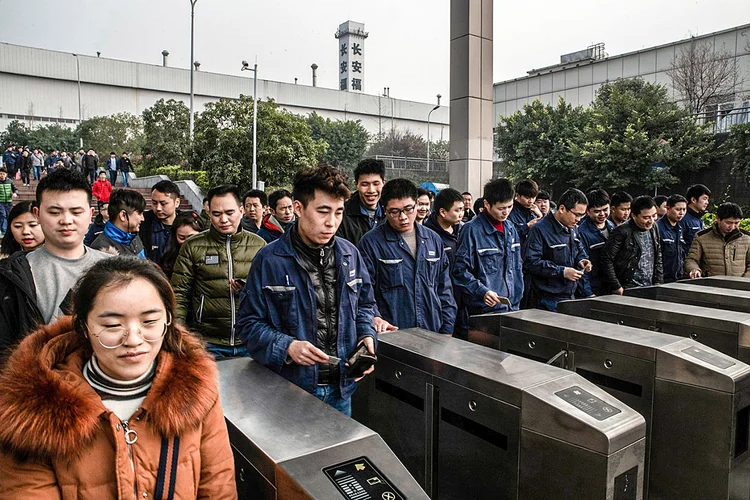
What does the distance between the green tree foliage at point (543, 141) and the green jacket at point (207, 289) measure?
1935 centimetres

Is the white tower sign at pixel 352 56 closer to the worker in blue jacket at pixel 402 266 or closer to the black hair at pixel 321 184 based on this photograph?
the worker in blue jacket at pixel 402 266

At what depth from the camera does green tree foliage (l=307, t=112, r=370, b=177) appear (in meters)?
35.9

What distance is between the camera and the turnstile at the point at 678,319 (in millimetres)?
3025

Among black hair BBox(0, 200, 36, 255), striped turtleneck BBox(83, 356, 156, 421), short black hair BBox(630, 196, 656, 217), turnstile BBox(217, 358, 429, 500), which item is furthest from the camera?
short black hair BBox(630, 196, 656, 217)

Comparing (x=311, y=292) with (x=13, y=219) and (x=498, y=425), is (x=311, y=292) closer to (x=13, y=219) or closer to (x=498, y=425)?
(x=498, y=425)

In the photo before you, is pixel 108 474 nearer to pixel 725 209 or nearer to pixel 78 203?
pixel 78 203

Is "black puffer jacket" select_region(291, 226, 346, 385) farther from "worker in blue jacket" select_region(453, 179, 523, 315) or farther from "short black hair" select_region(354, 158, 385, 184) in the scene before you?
"short black hair" select_region(354, 158, 385, 184)

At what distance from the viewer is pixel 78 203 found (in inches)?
82.8

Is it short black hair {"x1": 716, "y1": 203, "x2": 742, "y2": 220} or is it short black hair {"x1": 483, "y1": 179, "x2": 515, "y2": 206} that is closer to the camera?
short black hair {"x1": 483, "y1": 179, "x2": 515, "y2": 206}

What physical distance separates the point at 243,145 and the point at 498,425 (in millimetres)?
18270

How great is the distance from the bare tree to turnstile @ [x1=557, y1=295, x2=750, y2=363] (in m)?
21.7

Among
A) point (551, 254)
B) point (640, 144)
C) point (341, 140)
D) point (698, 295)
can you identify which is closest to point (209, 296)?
point (551, 254)

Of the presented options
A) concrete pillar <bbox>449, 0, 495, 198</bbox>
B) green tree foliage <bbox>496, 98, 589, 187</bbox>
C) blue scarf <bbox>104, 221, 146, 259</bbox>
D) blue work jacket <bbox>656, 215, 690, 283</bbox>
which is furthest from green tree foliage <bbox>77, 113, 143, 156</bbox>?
blue work jacket <bbox>656, 215, 690, 283</bbox>

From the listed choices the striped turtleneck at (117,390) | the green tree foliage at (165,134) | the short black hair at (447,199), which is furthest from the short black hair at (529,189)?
the green tree foliage at (165,134)
